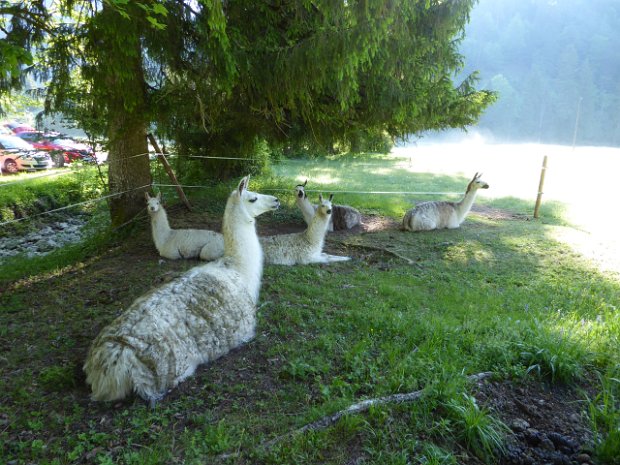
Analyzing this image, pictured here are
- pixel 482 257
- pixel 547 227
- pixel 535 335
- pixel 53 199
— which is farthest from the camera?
pixel 53 199

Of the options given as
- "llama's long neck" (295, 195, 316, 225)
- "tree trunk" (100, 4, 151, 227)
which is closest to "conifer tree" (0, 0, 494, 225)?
"tree trunk" (100, 4, 151, 227)

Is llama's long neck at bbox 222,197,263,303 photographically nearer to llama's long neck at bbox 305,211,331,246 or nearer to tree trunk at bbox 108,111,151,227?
llama's long neck at bbox 305,211,331,246

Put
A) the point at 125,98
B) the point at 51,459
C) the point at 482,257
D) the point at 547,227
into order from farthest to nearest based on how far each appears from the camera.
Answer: the point at 547,227 → the point at 482,257 → the point at 125,98 → the point at 51,459

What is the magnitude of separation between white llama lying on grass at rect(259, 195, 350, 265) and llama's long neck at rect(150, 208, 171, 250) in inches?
62.2

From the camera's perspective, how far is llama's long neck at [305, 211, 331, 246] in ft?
23.7

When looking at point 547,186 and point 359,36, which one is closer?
point 359,36

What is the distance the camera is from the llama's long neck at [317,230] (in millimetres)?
7215

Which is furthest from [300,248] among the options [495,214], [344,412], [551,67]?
[551,67]

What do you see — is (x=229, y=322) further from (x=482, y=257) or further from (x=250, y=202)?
(x=482, y=257)

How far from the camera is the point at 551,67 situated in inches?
1455

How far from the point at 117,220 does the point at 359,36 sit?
5818 millimetres

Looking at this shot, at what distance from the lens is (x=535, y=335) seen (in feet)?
12.5

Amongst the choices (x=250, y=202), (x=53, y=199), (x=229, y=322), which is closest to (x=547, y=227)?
(x=250, y=202)

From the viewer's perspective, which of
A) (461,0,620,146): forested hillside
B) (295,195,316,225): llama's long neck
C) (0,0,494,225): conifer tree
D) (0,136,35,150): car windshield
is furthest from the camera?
(461,0,620,146): forested hillside
